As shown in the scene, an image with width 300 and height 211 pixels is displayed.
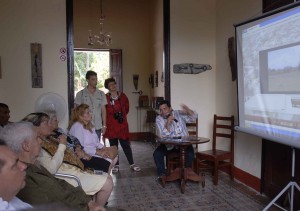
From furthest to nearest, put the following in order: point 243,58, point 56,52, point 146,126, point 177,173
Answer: point 146,126
point 56,52
point 177,173
point 243,58

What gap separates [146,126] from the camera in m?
6.86

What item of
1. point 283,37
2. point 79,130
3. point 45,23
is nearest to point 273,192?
point 283,37

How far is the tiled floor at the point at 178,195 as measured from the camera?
300 centimetres

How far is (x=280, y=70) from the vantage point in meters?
2.47

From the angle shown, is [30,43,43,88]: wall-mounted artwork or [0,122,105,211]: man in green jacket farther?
[30,43,43,88]: wall-mounted artwork

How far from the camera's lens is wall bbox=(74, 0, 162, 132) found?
644 centimetres

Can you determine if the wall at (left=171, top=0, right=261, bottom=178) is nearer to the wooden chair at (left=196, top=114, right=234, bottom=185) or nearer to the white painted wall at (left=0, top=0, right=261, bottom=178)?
the white painted wall at (left=0, top=0, right=261, bottom=178)

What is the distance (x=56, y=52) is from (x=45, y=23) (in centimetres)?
39

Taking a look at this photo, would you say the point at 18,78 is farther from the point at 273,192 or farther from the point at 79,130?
the point at 273,192

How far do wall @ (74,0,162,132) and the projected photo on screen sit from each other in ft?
12.7

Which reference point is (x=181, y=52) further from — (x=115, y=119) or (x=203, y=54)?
(x=115, y=119)

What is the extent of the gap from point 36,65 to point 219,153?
2592 mm

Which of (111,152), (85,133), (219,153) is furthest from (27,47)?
(219,153)

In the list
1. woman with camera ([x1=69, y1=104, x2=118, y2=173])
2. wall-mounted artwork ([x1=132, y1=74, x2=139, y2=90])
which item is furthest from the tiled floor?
wall-mounted artwork ([x1=132, y1=74, x2=139, y2=90])
